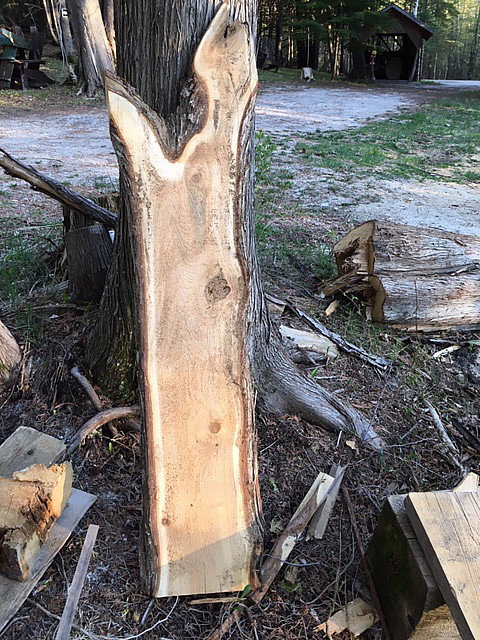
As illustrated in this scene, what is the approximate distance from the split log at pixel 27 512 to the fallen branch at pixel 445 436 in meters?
1.70

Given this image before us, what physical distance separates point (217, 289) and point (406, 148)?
353 inches

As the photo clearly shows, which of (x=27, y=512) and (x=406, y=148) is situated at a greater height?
(x=406, y=148)

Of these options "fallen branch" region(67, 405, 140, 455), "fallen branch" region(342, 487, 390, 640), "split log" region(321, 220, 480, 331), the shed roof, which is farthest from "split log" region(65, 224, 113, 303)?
the shed roof

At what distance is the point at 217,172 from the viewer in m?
1.53

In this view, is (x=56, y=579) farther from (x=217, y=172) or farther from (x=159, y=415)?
(x=217, y=172)

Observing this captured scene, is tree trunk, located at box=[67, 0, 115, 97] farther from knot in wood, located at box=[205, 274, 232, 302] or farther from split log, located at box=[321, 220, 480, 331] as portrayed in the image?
knot in wood, located at box=[205, 274, 232, 302]

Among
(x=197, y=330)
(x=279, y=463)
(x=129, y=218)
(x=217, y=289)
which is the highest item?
(x=129, y=218)

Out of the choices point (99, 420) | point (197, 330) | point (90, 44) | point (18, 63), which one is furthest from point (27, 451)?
point (18, 63)

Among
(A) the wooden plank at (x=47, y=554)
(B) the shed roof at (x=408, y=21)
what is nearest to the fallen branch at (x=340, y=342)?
(A) the wooden plank at (x=47, y=554)

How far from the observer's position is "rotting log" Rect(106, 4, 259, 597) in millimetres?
1493

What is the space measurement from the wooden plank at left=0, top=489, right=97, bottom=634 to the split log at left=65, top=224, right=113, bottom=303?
1255mm

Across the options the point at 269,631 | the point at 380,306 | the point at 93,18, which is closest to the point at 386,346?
the point at 380,306

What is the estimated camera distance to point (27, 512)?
5.45 feet

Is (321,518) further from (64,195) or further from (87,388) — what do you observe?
(64,195)
